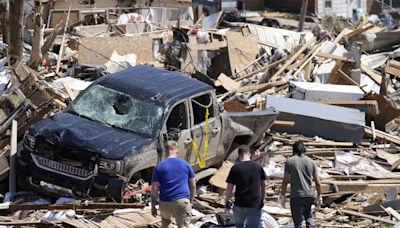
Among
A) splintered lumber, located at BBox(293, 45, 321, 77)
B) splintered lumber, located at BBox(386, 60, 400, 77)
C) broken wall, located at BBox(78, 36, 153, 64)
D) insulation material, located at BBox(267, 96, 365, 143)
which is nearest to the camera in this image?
insulation material, located at BBox(267, 96, 365, 143)

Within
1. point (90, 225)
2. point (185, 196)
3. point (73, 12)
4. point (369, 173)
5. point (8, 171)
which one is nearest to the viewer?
point (185, 196)

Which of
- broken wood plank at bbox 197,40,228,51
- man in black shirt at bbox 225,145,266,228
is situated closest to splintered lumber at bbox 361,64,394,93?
broken wood plank at bbox 197,40,228,51

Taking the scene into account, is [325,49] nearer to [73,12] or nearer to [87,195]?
[73,12]

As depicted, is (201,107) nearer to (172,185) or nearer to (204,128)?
(204,128)

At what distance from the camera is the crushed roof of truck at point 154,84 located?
1262cm

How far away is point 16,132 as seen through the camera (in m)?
12.5

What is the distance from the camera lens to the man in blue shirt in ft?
30.9

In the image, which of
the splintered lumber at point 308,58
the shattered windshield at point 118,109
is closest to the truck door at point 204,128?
the shattered windshield at point 118,109

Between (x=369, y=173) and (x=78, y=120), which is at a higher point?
(x=78, y=120)

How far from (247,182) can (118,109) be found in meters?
3.49

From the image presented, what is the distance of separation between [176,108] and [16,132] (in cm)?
244

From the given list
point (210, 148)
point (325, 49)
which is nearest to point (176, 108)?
point (210, 148)

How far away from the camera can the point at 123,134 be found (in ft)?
39.4

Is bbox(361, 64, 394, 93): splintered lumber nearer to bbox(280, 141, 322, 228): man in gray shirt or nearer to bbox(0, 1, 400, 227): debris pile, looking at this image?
bbox(0, 1, 400, 227): debris pile
